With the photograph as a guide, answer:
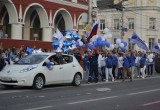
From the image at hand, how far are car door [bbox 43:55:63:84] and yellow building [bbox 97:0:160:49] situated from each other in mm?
48855

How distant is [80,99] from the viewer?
14.0 metres

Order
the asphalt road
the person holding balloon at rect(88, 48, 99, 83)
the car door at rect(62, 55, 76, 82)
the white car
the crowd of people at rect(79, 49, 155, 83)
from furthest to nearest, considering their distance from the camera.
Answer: the crowd of people at rect(79, 49, 155, 83), the person holding balloon at rect(88, 48, 99, 83), the car door at rect(62, 55, 76, 82), the white car, the asphalt road

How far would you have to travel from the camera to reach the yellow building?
6694 centimetres

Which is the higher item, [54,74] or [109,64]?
[109,64]

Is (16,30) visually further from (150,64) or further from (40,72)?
(40,72)

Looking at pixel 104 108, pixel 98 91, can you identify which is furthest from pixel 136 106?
pixel 98 91

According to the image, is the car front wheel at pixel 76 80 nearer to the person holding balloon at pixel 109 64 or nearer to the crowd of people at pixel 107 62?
the crowd of people at pixel 107 62

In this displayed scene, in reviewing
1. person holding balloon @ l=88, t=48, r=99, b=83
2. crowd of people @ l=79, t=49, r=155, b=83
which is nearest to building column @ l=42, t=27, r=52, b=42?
crowd of people @ l=79, t=49, r=155, b=83

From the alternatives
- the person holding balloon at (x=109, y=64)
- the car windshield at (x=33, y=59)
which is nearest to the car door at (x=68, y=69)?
the car windshield at (x=33, y=59)

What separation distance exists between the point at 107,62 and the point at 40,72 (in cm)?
623

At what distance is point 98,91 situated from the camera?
1680 cm

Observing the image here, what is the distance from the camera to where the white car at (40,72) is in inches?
628

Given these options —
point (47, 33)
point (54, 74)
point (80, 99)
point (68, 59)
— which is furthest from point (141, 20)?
point (80, 99)

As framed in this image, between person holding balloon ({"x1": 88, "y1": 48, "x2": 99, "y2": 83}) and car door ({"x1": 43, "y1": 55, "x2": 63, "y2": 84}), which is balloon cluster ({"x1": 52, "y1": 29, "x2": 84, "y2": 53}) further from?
car door ({"x1": 43, "y1": 55, "x2": 63, "y2": 84})
